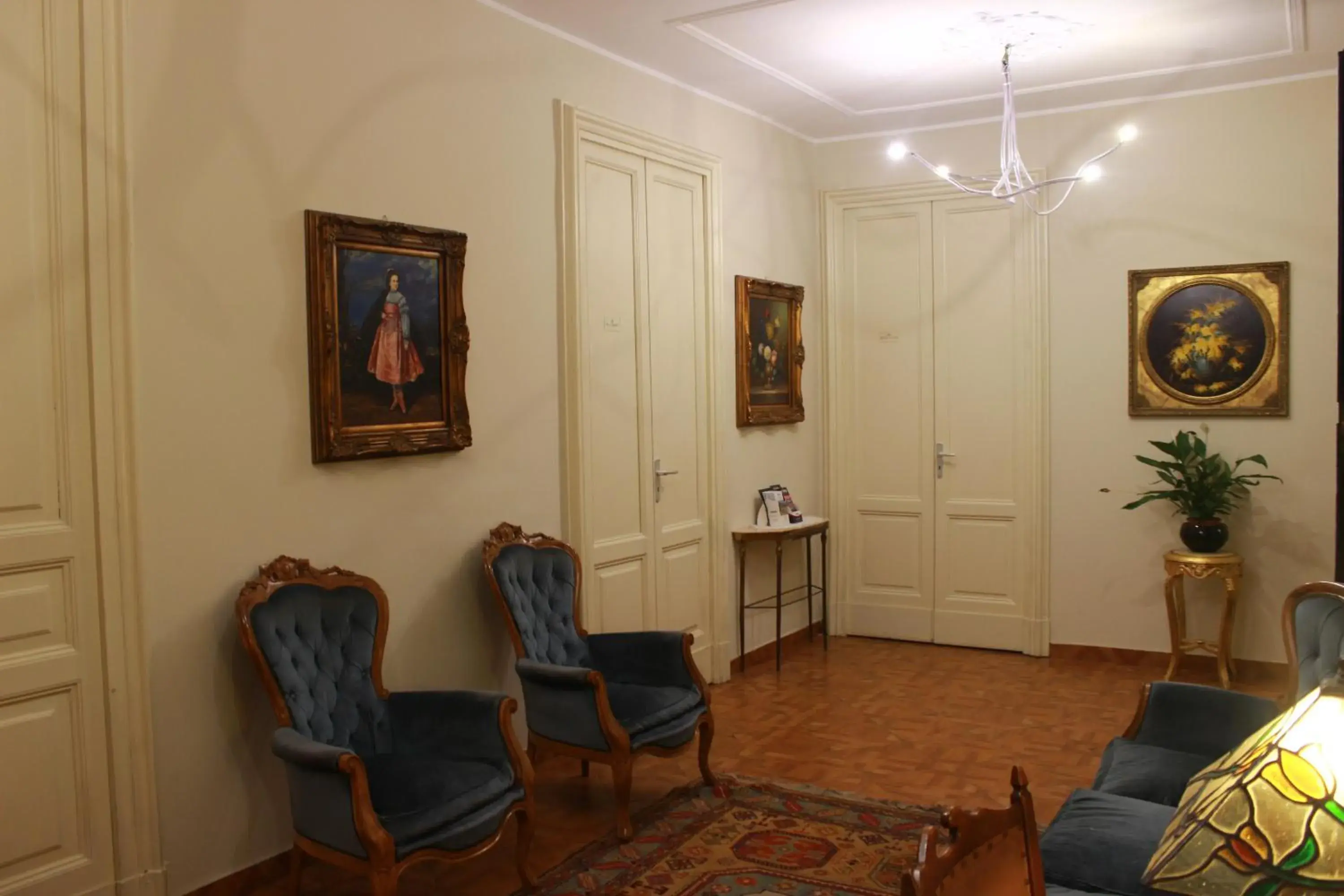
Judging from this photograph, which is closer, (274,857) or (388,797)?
(388,797)

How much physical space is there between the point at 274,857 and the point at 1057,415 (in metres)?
4.83

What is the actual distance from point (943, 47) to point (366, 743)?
13.2ft

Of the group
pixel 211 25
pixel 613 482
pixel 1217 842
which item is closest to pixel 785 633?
pixel 613 482

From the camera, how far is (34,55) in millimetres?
3000

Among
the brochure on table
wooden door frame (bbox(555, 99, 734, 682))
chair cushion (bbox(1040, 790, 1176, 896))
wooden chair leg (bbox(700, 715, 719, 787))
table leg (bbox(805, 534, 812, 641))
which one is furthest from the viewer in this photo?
table leg (bbox(805, 534, 812, 641))

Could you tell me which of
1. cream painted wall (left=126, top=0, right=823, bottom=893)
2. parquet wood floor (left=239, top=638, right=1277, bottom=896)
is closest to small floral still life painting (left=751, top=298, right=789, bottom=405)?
parquet wood floor (left=239, top=638, right=1277, bottom=896)

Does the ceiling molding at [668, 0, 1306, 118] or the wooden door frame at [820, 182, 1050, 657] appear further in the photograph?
the wooden door frame at [820, 182, 1050, 657]

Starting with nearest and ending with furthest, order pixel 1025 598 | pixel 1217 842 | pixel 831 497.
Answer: pixel 1217 842 < pixel 1025 598 < pixel 831 497

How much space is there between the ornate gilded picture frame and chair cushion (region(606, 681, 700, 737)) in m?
2.28

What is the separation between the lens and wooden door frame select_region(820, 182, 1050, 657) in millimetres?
6586

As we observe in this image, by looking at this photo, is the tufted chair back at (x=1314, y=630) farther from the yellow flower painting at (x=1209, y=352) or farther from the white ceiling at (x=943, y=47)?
the yellow flower painting at (x=1209, y=352)

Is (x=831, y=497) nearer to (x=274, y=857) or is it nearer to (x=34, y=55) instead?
(x=274, y=857)

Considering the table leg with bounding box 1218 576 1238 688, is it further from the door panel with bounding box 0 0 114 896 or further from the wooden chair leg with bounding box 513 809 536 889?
the door panel with bounding box 0 0 114 896

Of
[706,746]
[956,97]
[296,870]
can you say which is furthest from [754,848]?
[956,97]
